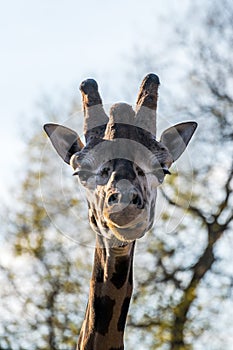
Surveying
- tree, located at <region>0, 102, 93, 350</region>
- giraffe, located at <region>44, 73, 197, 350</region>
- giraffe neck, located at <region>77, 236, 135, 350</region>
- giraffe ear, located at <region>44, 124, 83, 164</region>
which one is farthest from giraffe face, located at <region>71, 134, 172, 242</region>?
tree, located at <region>0, 102, 93, 350</region>

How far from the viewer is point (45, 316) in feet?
84.5

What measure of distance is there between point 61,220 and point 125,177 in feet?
7.34

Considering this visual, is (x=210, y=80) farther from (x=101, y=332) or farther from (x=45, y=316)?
(x=101, y=332)

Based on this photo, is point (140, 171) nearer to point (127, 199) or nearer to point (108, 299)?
point (127, 199)

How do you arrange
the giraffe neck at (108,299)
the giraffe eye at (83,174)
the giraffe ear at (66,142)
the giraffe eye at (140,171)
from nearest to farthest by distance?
the giraffe eye at (140,171)
the giraffe eye at (83,174)
the giraffe neck at (108,299)
the giraffe ear at (66,142)

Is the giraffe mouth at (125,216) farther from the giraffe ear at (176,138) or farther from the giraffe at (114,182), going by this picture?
the giraffe ear at (176,138)

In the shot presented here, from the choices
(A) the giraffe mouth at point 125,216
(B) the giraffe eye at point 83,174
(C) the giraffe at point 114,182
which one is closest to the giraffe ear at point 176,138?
(C) the giraffe at point 114,182

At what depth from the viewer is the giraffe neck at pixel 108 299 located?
9.35 m

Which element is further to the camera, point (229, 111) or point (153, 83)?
point (229, 111)

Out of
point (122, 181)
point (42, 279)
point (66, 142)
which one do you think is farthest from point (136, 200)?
point (42, 279)

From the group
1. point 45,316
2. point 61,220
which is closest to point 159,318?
point 45,316

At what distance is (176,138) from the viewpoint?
1022 cm

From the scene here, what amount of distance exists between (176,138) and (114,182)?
74.6 inches

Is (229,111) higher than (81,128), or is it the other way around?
(229,111)
